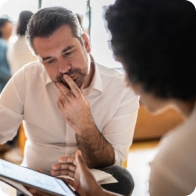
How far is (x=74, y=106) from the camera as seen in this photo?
974mm

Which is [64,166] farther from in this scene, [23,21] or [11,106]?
[23,21]

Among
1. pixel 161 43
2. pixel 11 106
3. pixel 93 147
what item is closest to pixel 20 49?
pixel 11 106

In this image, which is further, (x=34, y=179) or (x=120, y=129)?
(x=120, y=129)

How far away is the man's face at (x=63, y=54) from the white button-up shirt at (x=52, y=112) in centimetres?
6

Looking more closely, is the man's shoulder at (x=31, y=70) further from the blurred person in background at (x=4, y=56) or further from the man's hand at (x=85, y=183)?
the man's hand at (x=85, y=183)

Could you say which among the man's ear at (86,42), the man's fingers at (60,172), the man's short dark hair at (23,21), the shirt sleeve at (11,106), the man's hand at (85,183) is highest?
the man's short dark hair at (23,21)

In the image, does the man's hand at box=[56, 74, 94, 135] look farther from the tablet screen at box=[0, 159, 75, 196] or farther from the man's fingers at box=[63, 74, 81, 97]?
the tablet screen at box=[0, 159, 75, 196]

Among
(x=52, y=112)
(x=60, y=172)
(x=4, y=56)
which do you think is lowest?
(x=60, y=172)

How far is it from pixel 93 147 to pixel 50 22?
11.5 inches

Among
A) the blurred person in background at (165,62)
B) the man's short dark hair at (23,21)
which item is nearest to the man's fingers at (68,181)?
the blurred person in background at (165,62)

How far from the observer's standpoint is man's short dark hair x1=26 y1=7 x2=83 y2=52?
93 centimetres

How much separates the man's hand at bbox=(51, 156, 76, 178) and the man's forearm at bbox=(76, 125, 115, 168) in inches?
1.3

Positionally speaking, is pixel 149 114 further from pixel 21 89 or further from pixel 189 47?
pixel 21 89

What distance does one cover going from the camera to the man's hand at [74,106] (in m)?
0.97
